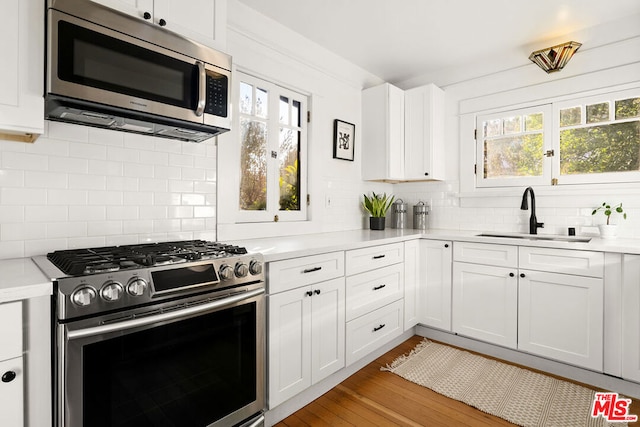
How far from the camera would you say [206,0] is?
184 centimetres

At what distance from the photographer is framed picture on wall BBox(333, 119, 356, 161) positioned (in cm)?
321

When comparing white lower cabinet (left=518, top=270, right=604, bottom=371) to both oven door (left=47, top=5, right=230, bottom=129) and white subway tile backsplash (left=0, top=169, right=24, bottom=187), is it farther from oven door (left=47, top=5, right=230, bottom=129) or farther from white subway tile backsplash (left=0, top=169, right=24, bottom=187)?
white subway tile backsplash (left=0, top=169, right=24, bottom=187)

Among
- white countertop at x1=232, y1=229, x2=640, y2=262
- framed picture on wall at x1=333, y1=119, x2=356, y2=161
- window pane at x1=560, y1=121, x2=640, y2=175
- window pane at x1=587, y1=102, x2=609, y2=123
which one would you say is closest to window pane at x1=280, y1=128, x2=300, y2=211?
white countertop at x1=232, y1=229, x2=640, y2=262

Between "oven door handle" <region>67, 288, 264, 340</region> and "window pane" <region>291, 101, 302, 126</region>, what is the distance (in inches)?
65.2

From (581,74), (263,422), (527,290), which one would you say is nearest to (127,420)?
(263,422)

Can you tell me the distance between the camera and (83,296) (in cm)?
114

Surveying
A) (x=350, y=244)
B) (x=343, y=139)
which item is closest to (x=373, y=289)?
(x=350, y=244)

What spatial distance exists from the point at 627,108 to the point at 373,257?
2.24 m

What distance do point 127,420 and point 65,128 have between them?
133 centimetres

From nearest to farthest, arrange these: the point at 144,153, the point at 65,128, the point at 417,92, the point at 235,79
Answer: the point at 65,128 < the point at 144,153 < the point at 235,79 < the point at 417,92

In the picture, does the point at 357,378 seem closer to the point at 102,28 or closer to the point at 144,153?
the point at 144,153

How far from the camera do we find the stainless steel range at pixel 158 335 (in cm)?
114

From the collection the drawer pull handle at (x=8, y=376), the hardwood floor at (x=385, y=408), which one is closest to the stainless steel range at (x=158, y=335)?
the drawer pull handle at (x=8, y=376)

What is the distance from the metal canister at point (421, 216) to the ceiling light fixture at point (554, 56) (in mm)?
1561
